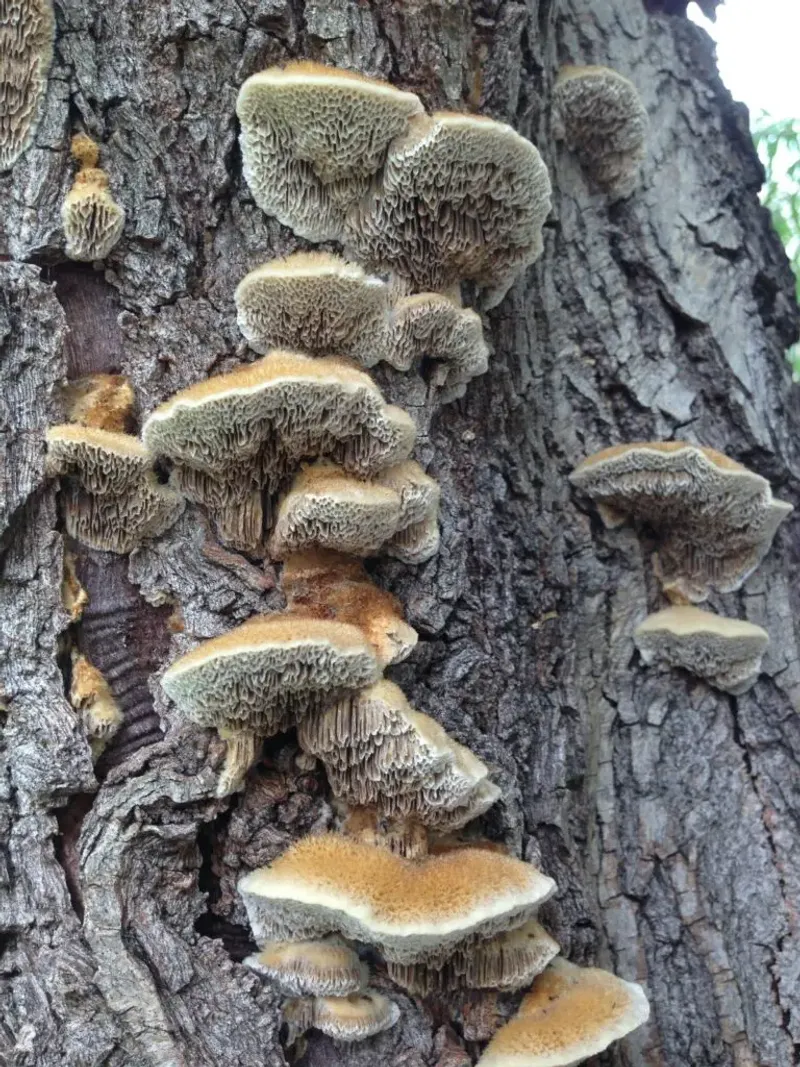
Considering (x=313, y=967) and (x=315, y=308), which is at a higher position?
(x=315, y=308)

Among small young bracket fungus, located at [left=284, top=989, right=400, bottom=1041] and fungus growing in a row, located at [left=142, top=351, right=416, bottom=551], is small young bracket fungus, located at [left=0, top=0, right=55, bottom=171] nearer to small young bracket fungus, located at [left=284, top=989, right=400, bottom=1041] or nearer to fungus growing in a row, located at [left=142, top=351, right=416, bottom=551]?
fungus growing in a row, located at [left=142, top=351, right=416, bottom=551]

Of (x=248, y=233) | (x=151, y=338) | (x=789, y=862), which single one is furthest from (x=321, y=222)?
(x=789, y=862)

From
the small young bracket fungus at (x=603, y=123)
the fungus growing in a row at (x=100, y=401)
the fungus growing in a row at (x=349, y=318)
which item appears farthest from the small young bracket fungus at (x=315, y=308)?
the small young bracket fungus at (x=603, y=123)

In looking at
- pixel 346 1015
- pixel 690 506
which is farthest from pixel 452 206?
pixel 346 1015

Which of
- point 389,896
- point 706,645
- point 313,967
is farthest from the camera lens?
point 706,645

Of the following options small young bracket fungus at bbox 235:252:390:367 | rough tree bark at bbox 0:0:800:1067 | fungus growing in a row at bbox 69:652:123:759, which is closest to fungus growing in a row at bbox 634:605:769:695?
rough tree bark at bbox 0:0:800:1067

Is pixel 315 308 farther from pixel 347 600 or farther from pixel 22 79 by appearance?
pixel 22 79

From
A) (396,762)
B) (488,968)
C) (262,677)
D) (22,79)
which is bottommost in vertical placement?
(488,968)
